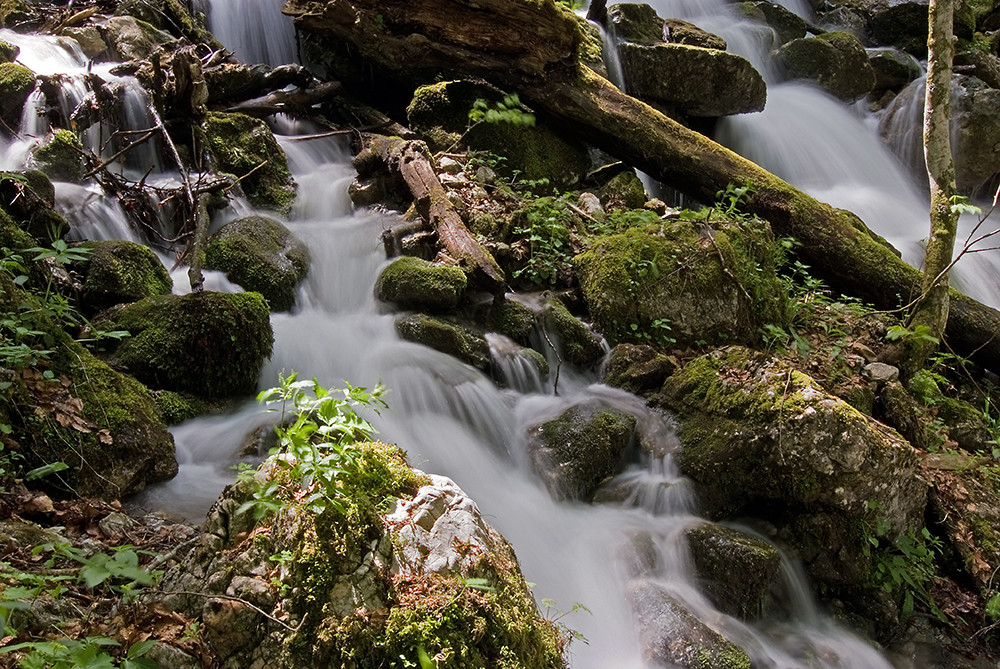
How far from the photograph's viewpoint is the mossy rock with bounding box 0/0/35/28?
26.9 feet

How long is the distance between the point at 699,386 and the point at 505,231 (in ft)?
7.95

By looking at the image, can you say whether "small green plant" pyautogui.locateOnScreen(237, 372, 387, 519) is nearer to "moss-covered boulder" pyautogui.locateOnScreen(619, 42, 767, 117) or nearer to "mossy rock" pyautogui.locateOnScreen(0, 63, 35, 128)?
"mossy rock" pyautogui.locateOnScreen(0, 63, 35, 128)

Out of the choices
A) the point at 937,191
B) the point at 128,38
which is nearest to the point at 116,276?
the point at 128,38

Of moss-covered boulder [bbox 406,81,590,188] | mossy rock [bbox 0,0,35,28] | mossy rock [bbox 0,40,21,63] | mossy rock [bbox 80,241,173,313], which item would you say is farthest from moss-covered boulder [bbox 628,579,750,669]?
mossy rock [bbox 0,0,35,28]

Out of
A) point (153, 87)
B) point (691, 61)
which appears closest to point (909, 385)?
point (691, 61)

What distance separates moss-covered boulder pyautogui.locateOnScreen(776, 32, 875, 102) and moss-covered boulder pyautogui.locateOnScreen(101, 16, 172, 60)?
35.8 feet

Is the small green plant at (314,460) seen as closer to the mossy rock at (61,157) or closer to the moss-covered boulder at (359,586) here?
the moss-covered boulder at (359,586)

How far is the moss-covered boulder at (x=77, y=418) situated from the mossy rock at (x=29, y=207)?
1.26 metres

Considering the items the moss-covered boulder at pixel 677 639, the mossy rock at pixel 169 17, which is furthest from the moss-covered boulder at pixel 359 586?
the mossy rock at pixel 169 17

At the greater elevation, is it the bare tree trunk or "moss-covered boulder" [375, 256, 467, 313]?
the bare tree trunk

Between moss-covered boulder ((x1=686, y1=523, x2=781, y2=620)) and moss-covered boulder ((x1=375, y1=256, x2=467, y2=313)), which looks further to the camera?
moss-covered boulder ((x1=375, y1=256, x2=467, y2=313))

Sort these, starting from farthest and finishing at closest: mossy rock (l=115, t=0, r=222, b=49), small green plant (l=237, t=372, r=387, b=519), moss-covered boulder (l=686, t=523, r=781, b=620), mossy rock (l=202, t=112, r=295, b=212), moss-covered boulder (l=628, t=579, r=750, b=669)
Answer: mossy rock (l=115, t=0, r=222, b=49) → mossy rock (l=202, t=112, r=295, b=212) → moss-covered boulder (l=686, t=523, r=781, b=620) → moss-covered boulder (l=628, t=579, r=750, b=669) → small green plant (l=237, t=372, r=387, b=519)

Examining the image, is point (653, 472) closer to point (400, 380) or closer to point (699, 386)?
point (699, 386)

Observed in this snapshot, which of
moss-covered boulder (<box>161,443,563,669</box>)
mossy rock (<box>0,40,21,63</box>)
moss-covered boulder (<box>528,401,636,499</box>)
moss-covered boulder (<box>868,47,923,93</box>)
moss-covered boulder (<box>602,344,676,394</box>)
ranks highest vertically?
moss-covered boulder (<box>868,47,923,93</box>)
